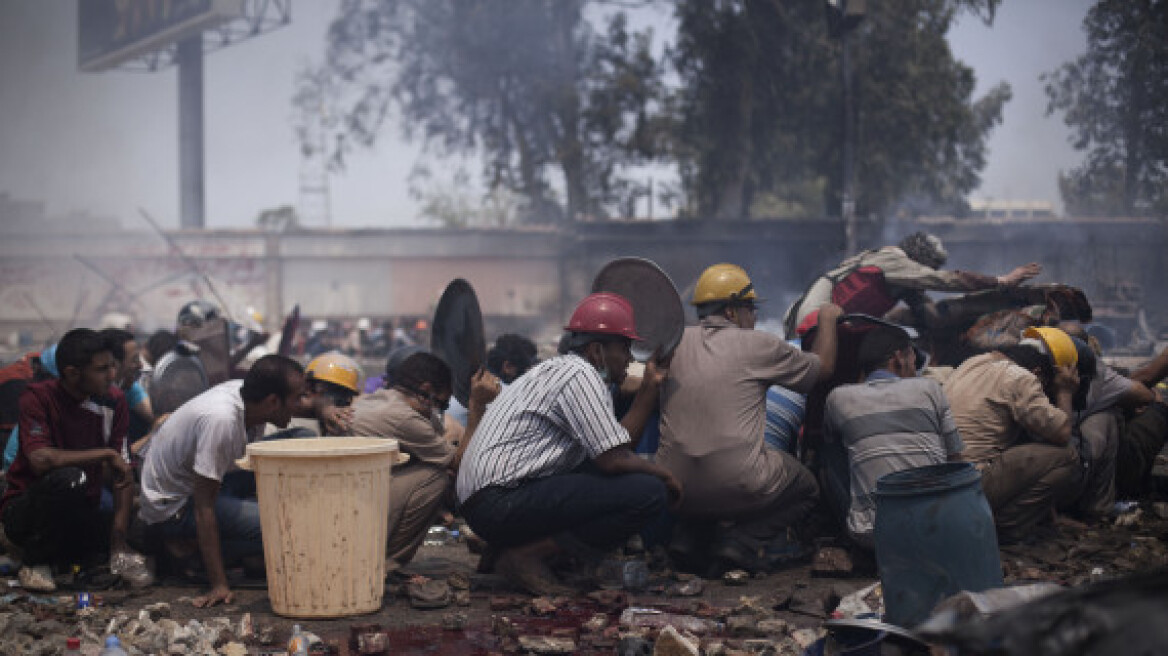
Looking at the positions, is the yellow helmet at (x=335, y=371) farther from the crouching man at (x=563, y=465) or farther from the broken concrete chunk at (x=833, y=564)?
the broken concrete chunk at (x=833, y=564)

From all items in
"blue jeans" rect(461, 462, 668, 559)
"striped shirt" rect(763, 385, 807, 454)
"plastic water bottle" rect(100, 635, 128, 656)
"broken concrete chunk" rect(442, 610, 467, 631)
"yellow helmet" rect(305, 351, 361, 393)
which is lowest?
"broken concrete chunk" rect(442, 610, 467, 631)

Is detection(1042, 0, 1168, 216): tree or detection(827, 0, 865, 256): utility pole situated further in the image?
detection(1042, 0, 1168, 216): tree

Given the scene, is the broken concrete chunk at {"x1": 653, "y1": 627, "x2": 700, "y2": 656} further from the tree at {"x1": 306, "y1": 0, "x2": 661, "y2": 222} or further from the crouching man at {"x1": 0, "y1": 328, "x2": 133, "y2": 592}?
the tree at {"x1": 306, "y1": 0, "x2": 661, "y2": 222}

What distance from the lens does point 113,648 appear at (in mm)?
4242

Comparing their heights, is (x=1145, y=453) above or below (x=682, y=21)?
below

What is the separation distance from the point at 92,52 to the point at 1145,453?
34967mm

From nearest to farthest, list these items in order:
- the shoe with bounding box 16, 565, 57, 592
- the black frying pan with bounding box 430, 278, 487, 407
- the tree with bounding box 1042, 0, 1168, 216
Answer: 1. the shoe with bounding box 16, 565, 57, 592
2. the black frying pan with bounding box 430, 278, 487, 407
3. the tree with bounding box 1042, 0, 1168, 216

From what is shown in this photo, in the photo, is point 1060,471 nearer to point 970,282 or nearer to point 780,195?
point 970,282

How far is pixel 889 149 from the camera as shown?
27641mm

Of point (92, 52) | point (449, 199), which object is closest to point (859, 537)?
point (92, 52)

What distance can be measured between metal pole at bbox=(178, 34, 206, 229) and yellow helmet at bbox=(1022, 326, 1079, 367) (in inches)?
1329

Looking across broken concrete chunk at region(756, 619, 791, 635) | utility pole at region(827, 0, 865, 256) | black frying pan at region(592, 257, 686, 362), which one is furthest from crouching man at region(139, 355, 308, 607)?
utility pole at region(827, 0, 865, 256)

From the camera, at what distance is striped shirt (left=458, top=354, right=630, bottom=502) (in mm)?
5090

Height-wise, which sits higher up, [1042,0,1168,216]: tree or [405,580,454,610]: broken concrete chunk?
[1042,0,1168,216]: tree
